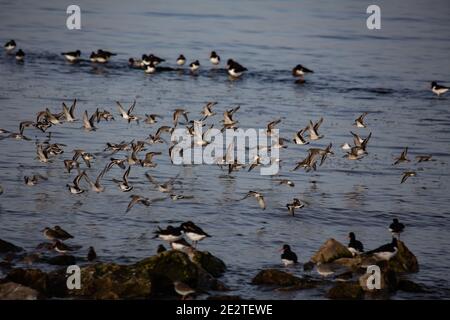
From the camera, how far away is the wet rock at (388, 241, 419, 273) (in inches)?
711

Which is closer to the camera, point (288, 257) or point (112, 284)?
point (112, 284)

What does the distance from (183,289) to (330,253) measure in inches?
133

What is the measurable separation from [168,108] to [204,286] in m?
16.9

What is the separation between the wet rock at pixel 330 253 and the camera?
18.0m

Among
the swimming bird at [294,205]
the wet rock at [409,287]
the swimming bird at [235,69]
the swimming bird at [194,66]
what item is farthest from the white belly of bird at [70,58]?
the wet rock at [409,287]

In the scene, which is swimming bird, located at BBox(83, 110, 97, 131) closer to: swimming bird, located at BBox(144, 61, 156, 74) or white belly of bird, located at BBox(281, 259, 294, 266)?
white belly of bird, located at BBox(281, 259, 294, 266)

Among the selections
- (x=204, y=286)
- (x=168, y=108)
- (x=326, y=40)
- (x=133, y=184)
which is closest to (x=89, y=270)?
(x=204, y=286)

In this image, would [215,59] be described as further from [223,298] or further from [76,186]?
[223,298]

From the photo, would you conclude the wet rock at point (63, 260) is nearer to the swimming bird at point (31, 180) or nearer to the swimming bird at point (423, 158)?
the swimming bird at point (31, 180)

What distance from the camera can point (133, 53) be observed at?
4606 cm

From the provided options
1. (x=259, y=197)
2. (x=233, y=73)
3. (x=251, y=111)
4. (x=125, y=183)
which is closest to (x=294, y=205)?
(x=259, y=197)

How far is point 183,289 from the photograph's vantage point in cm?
1597

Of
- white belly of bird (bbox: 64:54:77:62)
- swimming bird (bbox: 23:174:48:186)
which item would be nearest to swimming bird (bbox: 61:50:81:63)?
white belly of bird (bbox: 64:54:77:62)

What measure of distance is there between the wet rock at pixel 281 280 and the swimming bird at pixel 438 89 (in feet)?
72.0
